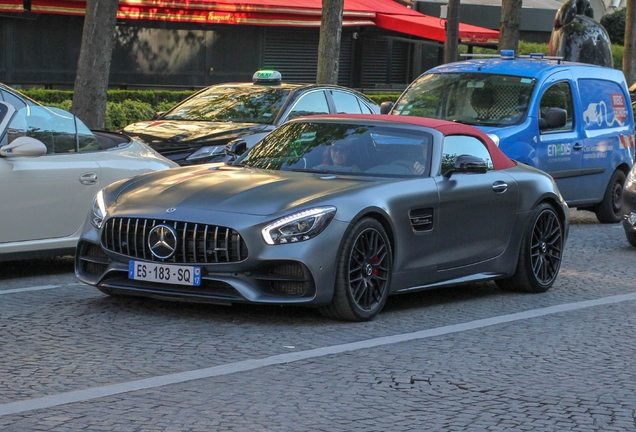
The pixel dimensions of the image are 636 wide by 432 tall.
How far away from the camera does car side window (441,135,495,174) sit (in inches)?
360

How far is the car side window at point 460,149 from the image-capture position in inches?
360

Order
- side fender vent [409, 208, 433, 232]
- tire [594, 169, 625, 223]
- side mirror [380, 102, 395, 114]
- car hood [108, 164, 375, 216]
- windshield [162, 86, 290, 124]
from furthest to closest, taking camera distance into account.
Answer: tire [594, 169, 625, 223]
windshield [162, 86, 290, 124]
side mirror [380, 102, 395, 114]
side fender vent [409, 208, 433, 232]
car hood [108, 164, 375, 216]

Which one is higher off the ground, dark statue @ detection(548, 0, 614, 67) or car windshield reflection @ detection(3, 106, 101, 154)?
dark statue @ detection(548, 0, 614, 67)

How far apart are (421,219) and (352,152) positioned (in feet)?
2.42

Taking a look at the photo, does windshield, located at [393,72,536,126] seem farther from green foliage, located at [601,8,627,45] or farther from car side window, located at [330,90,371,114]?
green foliage, located at [601,8,627,45]

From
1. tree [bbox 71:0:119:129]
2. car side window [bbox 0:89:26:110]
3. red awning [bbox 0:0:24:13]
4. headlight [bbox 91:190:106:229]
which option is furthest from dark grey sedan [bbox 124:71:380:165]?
red awning [bbox 0:0:24:13]

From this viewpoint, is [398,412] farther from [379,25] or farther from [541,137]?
[379,25]

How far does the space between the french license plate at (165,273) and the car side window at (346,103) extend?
28.6 ft

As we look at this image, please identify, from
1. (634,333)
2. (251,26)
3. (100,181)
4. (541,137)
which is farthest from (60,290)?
(251,26)

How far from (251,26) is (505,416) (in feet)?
91.1

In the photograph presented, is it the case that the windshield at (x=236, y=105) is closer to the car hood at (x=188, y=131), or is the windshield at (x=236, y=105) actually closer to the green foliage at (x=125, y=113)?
the car hood at (x=188, y=131)

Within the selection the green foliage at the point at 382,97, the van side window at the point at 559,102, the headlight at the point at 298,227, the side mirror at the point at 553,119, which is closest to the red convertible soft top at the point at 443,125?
the headlight at the point at 298,227

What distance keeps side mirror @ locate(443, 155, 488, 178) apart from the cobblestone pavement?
982mm

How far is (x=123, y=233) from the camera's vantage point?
809 centimetres
